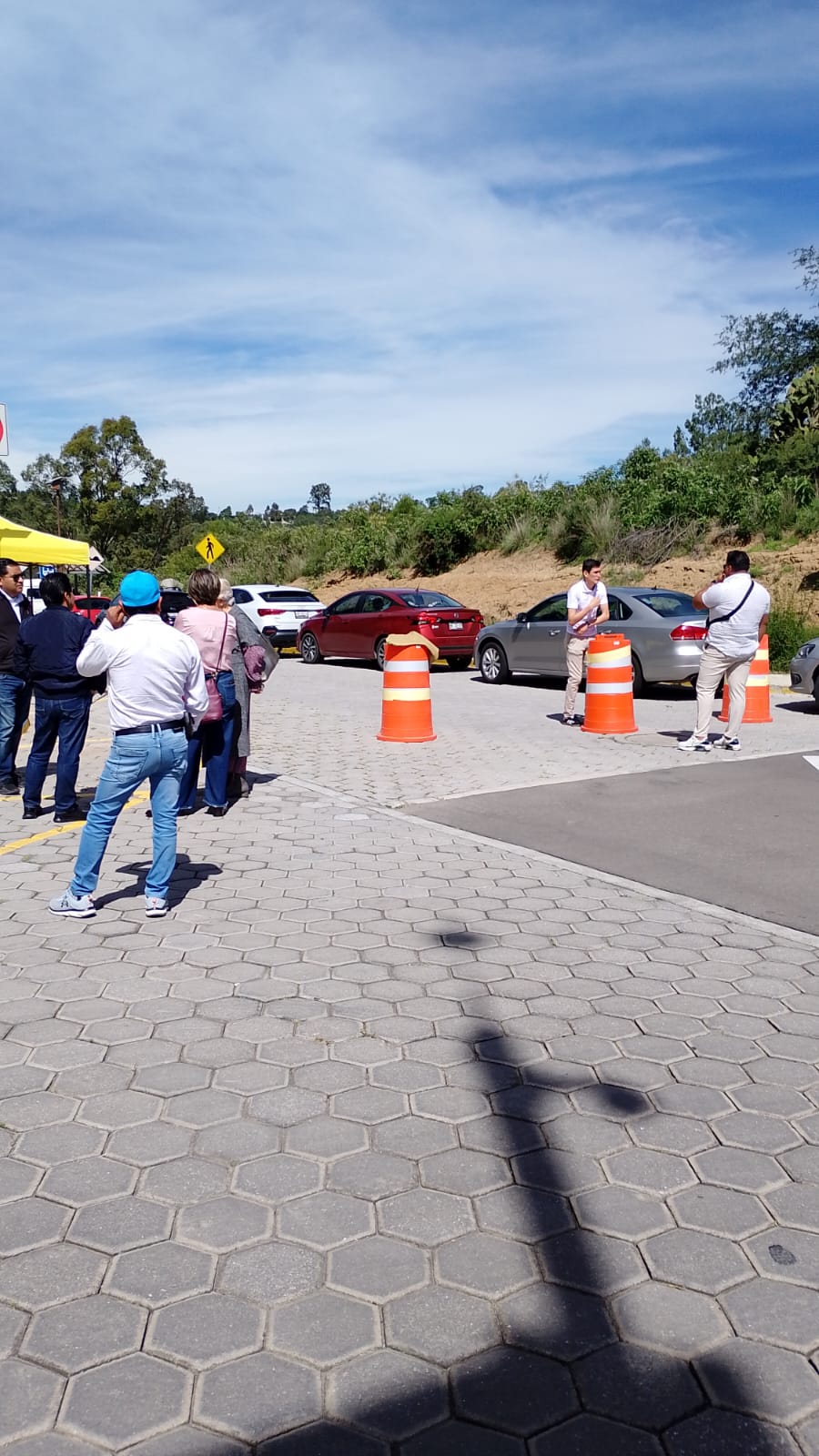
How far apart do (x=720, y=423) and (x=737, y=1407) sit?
4946cm

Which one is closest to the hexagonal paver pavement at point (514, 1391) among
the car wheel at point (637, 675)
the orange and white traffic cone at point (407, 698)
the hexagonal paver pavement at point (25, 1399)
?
the hexagonal paver pavement at point (25, 1399)

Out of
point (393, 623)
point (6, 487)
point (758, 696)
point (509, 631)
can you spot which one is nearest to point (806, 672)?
point (758, 696)

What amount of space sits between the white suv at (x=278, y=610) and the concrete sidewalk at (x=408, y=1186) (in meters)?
20.3

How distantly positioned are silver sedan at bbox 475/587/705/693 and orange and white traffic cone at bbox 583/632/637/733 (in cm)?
254

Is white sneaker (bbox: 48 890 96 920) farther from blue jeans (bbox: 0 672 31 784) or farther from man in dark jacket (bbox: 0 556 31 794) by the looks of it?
blue jeans (bbox: 0 672 31 784)

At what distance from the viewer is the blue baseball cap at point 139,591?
5848 mm

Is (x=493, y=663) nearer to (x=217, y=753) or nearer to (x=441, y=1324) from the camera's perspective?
(x=217, y=753)

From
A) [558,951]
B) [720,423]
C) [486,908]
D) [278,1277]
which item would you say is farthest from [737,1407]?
[720,423]

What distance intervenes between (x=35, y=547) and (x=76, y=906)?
10.3 metres

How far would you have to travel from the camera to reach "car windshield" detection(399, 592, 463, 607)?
21859mm

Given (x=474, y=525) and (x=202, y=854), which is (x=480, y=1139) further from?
(x=474, y=525)

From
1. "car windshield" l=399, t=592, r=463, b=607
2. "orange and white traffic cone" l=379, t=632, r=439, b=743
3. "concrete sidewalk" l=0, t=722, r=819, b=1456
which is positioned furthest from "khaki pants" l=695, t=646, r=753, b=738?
"car windshield" l=399, t=592, r=463, b=607

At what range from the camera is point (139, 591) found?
587 centimetres

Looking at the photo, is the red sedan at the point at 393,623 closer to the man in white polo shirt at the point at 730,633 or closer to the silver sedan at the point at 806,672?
the silver sedan at the point at 806,672
